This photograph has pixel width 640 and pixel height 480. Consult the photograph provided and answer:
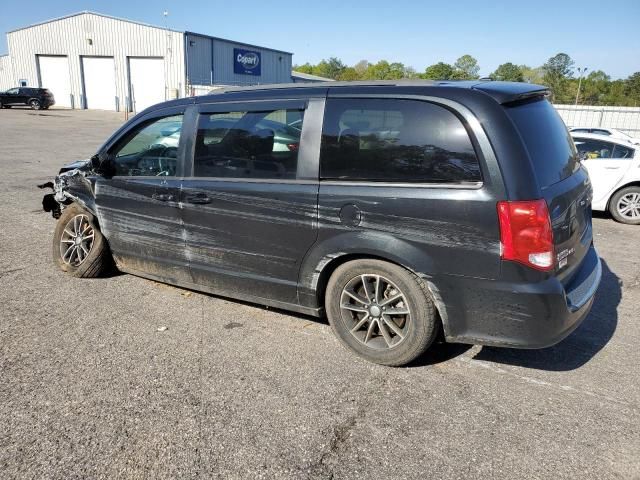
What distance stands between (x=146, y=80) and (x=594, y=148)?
35902 millimetres

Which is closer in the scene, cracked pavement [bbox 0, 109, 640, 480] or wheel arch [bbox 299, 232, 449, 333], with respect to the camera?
cracked pavement [bbox 0, 109, 640, 480]

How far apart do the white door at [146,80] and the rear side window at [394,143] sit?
37493 millimetres

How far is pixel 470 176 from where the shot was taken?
114 inches

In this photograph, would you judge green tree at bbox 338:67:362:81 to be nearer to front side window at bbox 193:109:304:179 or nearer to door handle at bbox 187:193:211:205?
front side window at bbox 193:109:304:179

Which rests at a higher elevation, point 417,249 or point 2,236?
point 417,249

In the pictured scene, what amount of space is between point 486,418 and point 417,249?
1.03 m

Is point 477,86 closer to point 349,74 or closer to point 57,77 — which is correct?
point 57,77

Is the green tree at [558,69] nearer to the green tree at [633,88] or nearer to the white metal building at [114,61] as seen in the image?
the green tree at [633,88]

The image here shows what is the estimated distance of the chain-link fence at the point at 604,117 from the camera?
2122cm

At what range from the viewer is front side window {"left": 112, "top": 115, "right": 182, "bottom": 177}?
416 centimetres

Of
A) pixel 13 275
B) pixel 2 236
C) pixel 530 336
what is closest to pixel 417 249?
pixel 530 336

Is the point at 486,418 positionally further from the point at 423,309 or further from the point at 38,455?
the point at 38,455

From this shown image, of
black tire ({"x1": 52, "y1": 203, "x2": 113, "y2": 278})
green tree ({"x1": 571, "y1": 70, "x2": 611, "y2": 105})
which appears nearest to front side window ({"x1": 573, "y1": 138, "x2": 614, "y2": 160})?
black tire ({"x1": 52, "y1": 203, "x2": 113, "y2": 278})

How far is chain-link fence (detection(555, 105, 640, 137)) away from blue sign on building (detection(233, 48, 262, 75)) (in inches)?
1129
